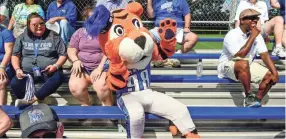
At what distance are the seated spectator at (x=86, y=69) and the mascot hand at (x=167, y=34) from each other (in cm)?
60

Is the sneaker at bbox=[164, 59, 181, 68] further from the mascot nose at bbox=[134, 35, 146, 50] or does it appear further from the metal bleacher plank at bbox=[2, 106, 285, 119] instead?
the mascot nose at bbox=[134, 35, 146, 50]

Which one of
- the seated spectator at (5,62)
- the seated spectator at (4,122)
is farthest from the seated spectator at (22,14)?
the seated spectator at (4,122)

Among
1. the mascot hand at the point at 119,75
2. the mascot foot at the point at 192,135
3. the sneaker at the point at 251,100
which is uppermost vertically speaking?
the mascot hand at the point at 119,75

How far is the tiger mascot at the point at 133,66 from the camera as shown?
2.30 metres

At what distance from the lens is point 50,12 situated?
446 centimetres

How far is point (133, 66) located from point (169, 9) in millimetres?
1929

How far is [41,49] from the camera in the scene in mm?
3275

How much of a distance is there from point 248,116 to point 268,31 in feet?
7.30

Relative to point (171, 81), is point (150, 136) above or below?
below

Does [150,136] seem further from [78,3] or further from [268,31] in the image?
[78,3]

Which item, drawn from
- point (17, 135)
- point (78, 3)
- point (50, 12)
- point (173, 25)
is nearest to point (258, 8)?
point (173, 25)

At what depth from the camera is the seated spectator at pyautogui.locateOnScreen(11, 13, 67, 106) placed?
3178 mm

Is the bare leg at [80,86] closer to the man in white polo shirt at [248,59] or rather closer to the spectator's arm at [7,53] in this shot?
the spectator's arm at [7,53]

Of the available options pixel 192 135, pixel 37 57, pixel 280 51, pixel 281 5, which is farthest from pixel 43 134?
pixel 281 5
